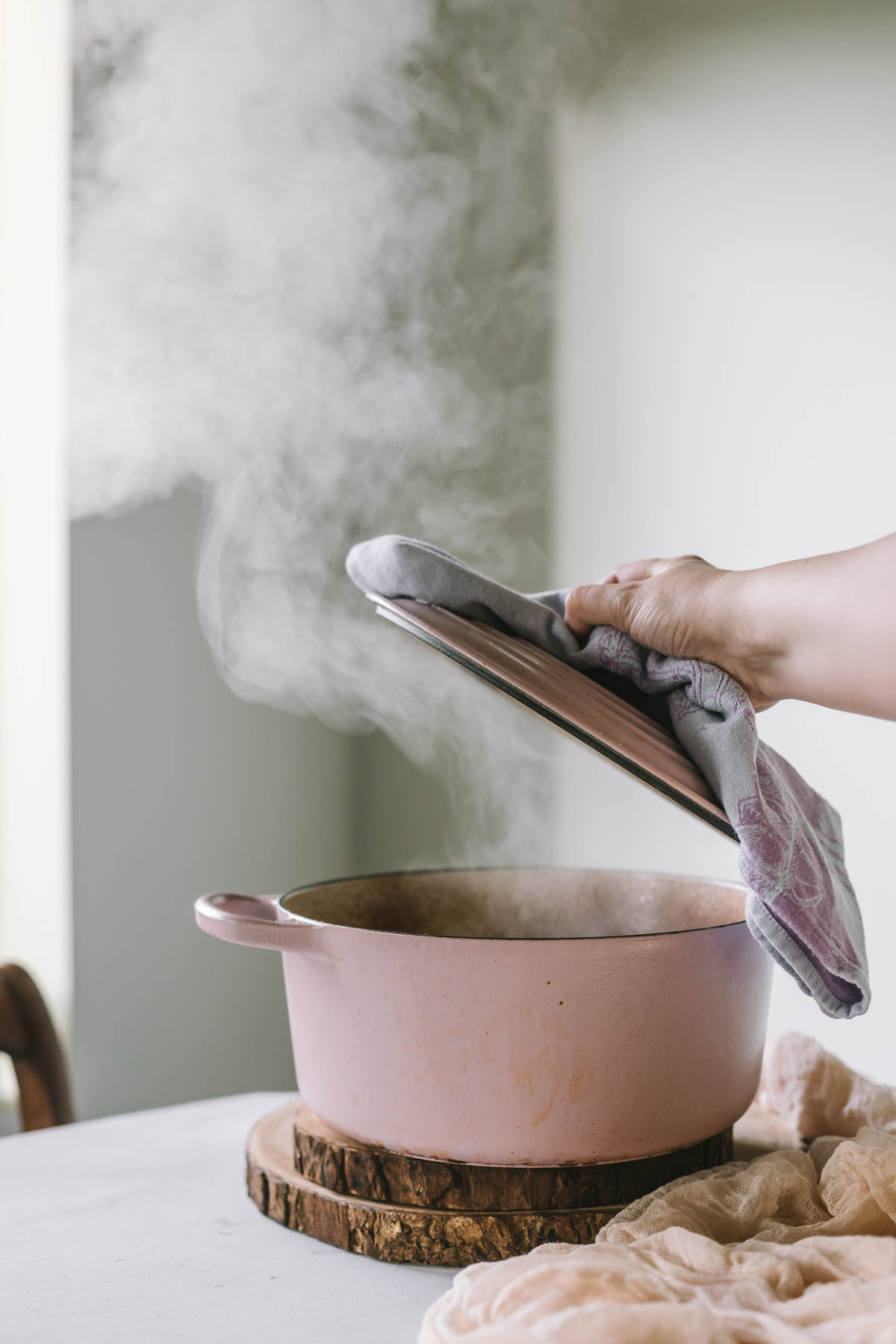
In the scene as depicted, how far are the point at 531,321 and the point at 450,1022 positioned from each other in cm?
134

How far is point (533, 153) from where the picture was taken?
1.71m

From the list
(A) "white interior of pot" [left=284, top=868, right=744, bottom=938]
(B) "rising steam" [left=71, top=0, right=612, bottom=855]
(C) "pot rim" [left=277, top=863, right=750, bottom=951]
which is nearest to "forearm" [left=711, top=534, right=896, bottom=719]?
(C) "pot rim" [left=277, top=863, right=750, bottom=951]

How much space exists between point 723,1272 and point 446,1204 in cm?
21

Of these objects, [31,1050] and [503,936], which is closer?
[503,936]

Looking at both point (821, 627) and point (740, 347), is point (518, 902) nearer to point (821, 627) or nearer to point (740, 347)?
point (821, 627)

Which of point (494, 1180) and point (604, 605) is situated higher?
point (604, 605)

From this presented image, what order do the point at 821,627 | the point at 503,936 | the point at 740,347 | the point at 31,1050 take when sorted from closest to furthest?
the point at 821,627, the point at 503,936, the point at 31,1050, the point at 740,347

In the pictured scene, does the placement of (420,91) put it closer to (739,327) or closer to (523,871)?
(739,327)

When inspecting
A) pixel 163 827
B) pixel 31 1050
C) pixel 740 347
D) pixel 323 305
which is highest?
pixel 323 305

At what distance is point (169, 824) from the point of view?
1.82 meters

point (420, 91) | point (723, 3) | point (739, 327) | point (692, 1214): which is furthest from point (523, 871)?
point (420, 91)

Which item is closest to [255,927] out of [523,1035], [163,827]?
[523,1035]

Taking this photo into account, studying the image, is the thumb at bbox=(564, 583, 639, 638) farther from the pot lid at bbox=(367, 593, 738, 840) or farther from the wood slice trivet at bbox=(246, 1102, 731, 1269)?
the wood slice trivet at bbox=(246, 1102, 731, 1269)

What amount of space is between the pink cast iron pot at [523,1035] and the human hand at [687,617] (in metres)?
0.17
